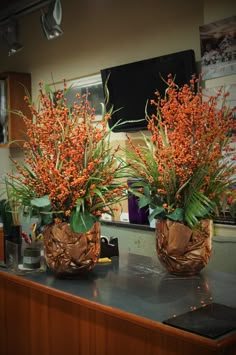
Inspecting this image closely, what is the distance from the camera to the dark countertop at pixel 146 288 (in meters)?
1.43

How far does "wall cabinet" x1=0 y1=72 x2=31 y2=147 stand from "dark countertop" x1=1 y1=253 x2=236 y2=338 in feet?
10.2

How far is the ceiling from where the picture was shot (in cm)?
398

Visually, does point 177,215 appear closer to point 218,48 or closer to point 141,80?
point 218,48

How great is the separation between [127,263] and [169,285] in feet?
1.31

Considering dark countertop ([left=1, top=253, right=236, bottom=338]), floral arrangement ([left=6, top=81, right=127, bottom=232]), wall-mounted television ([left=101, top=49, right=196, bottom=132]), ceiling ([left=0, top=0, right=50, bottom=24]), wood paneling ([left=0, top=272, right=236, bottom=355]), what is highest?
ceiling ([left=0, top=0, right=50, bottom=24])

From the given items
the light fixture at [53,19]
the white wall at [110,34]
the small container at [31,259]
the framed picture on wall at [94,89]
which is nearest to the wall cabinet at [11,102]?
the white wall at [110,34]

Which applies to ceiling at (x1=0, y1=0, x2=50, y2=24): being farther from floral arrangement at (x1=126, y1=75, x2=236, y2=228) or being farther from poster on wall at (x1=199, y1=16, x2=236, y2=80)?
floral arrangement at (x1=126, y1=75, x2=236, y2=228)

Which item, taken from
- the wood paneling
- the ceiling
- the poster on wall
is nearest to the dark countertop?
the wood paneling

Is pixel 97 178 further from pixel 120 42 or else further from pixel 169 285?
pixel 120 42

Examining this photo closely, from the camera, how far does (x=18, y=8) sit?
4.12 m

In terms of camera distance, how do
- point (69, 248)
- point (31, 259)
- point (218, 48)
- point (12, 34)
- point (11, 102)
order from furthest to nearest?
1. point (11, 102)
2. point (12, 34)
3. point (218, 48)
4. point (31, 259)
5. point (69, 248)

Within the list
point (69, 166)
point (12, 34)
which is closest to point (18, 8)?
point (12, 34)

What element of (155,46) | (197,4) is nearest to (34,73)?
(155,46)

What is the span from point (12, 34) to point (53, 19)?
0.77 metres
